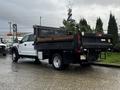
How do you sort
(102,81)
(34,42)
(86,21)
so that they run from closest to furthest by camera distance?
(102,81) → (34,42) → (86,21)

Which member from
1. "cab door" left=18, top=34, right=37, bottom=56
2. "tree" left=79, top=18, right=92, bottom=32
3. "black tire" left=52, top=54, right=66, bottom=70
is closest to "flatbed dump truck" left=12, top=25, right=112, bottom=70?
"black tire" left=52, top=54, right=66, bottom=70

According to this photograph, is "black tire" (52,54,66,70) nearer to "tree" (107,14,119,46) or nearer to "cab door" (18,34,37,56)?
"cab door" (18,34,37,56)

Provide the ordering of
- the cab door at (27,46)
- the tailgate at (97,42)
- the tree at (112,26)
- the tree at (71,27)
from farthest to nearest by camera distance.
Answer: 1. the tree at (112,26)
2. the cab door at (27,46)
3. the tree at (71,27)
4. the tailgate at (97,42)

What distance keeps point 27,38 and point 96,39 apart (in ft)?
18.1

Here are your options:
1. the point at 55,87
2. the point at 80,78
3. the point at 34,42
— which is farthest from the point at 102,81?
the point at 34,42

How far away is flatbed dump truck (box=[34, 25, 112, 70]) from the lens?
45.3 feet

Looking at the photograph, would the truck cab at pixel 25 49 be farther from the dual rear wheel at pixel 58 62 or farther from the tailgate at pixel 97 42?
the tailgate at pixel 97 42

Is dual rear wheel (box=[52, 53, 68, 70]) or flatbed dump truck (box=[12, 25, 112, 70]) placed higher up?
flatbed dump truck (box=[12, 25, 112, 70])

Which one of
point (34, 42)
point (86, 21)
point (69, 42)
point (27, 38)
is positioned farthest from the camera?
point (86, 21)

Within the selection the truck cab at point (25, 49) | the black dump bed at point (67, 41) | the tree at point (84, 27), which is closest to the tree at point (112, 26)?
the tree at point (84, 27)

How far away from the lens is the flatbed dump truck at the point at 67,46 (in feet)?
45.5

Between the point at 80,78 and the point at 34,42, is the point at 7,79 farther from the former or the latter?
the point at 34,42

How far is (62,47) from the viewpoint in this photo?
1449 cm

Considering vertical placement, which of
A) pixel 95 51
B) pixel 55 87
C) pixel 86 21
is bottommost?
pixel 55 87
